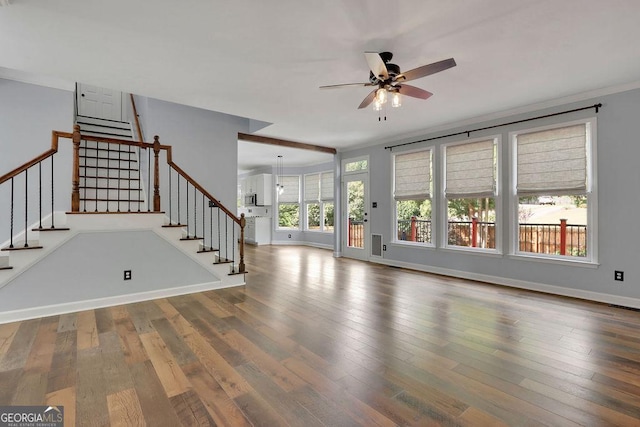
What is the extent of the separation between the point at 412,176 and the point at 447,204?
3.04ft

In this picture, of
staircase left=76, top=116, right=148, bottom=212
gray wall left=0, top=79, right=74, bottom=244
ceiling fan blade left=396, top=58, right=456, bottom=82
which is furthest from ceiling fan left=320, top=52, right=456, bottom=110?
gray wall left=0, top=79, right=74, bottom=244

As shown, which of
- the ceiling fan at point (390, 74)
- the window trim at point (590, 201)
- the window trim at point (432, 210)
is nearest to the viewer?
the ceiling fan at point (390, 74)

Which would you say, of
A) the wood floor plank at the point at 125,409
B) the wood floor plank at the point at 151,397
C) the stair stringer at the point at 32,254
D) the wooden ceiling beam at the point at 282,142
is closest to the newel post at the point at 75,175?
the stair stringer at the point at 32,254

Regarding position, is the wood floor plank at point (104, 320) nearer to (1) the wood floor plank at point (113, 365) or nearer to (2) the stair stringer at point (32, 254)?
(1) the wood floor plank at point (113, 365)

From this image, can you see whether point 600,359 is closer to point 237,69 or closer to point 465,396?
point 465,396

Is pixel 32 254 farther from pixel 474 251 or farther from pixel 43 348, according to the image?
pixel 474 251

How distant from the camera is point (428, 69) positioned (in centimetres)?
262

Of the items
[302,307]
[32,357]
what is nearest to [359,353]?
[302,307]

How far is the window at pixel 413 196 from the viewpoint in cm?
589

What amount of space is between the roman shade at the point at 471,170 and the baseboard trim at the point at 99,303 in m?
4.21

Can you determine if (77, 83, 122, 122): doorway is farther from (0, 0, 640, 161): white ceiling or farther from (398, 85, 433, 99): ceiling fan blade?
(398, 85, 433, 99): ceiling fan blade

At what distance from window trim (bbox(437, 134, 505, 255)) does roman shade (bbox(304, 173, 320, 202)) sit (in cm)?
467

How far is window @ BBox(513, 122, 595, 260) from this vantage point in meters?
4.10

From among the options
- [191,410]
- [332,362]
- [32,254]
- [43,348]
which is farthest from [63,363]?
[332,362]
